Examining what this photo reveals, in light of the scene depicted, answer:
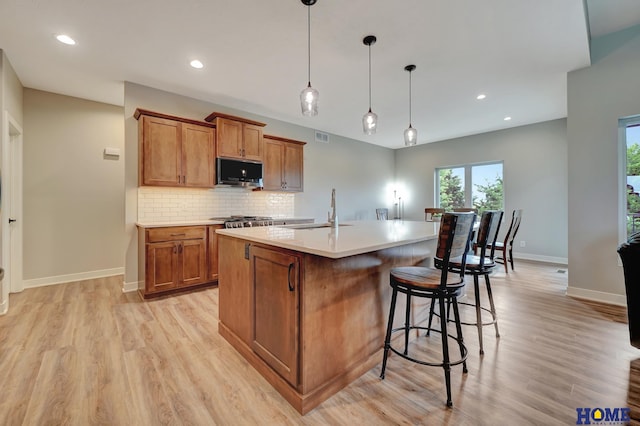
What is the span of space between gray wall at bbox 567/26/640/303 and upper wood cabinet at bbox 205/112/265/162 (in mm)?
4240

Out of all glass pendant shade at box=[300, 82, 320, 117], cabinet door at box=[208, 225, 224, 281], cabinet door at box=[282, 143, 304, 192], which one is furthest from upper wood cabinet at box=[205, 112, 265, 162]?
glass pendant shade at box=[300, 82, 320, 117]

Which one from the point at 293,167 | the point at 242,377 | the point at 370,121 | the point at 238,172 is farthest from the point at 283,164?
the point at 242,377

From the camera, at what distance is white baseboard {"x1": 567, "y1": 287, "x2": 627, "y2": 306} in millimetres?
3025

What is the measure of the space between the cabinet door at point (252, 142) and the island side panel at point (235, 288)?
2280mm

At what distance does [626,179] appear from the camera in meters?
3.11

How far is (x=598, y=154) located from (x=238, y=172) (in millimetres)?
4604

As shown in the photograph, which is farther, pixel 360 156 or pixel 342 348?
pixel 360 156

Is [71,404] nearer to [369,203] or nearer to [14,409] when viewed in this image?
[14,409]

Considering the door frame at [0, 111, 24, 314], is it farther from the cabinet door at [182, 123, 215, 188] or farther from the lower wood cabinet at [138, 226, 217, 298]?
the cabinet door at [182, 123, 215, 188]

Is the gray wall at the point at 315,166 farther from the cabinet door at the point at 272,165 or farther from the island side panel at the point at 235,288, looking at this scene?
the island side panel at the point at 235,288

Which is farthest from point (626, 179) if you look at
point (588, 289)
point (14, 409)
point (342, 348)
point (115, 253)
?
point (115, 253)

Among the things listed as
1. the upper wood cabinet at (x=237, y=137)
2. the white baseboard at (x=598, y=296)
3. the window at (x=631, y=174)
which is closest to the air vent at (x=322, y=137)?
the upper wood cabinet at (x=237, y=137)

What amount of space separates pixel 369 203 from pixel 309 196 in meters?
2.08

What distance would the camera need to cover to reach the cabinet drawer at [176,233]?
327cm
